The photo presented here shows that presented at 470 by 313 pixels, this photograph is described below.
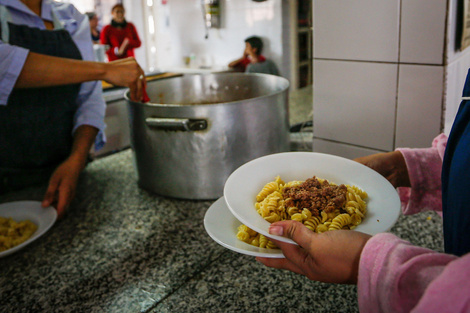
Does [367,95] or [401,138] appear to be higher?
[367,95]

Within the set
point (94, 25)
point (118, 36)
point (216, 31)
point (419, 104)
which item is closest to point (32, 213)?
point (419, 104)

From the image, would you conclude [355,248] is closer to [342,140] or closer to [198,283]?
[198,283]

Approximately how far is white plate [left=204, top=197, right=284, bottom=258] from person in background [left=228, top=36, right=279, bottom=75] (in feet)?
13.2

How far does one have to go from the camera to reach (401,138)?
37.1 inches

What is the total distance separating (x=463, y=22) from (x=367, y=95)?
0.83ft

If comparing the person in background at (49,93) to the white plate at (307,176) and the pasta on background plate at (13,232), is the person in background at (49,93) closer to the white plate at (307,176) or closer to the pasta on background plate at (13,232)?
Result: the pasta on background plate at (13,232)

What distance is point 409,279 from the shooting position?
367 millimetres

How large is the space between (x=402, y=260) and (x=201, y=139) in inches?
22.4

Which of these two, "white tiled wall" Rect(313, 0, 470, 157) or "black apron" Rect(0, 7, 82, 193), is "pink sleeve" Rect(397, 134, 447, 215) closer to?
"white tiled wall" Rect(313, 0, 470, 157)

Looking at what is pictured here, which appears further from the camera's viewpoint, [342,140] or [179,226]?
[342,140]

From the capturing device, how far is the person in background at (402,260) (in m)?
0.34

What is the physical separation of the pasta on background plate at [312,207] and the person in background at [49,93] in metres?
0.56

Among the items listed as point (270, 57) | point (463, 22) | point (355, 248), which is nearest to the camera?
point (355, 248)

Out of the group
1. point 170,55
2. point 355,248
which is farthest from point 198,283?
point 170,55
